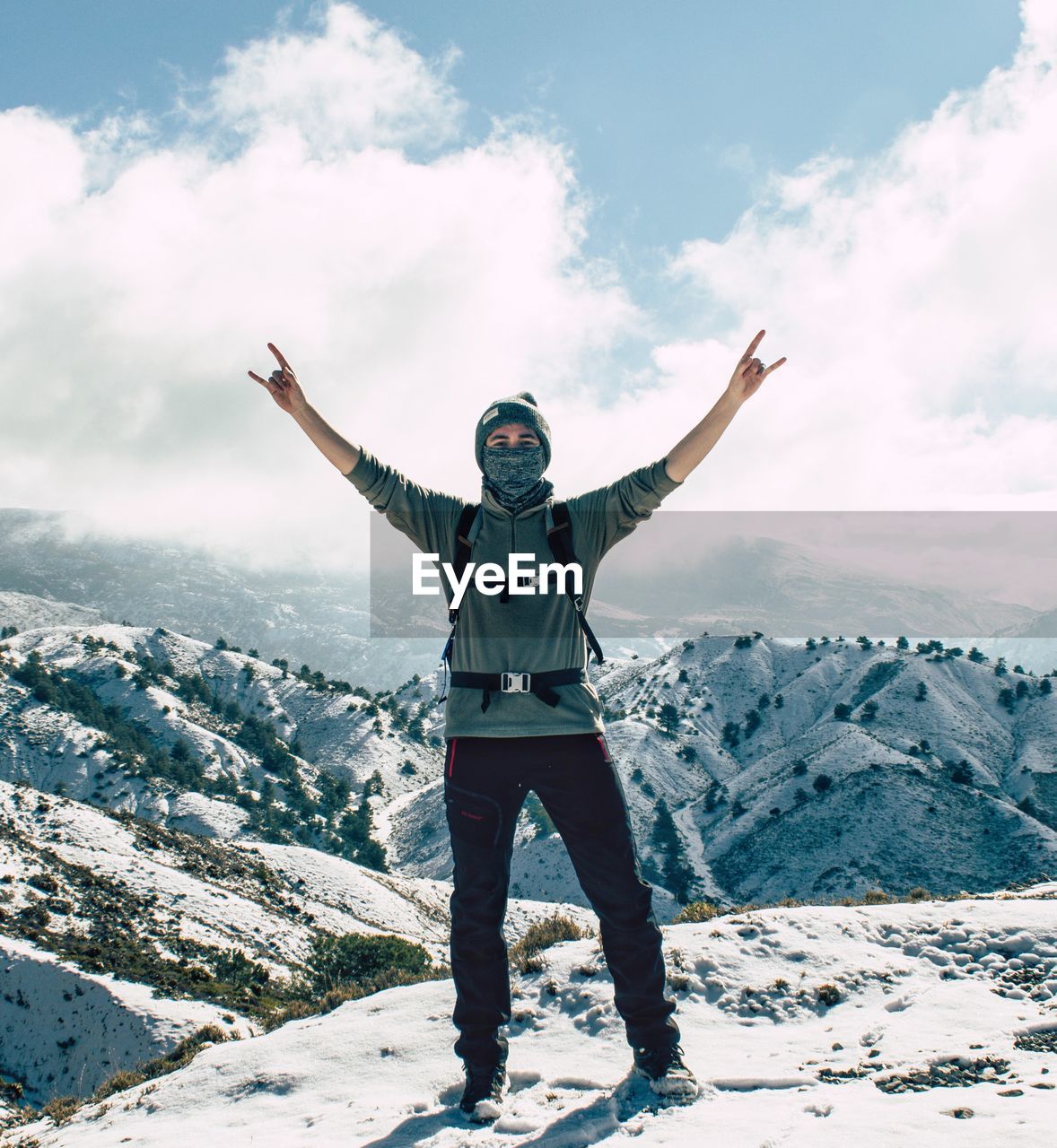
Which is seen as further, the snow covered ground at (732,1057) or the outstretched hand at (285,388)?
the outstretched hand at (285,388)

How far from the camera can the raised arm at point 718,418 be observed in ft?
18.3

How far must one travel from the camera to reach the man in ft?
17.9

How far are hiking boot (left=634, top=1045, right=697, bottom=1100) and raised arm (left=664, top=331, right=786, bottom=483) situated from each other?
13.2 feet

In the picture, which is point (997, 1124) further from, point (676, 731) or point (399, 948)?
point (676, 731)

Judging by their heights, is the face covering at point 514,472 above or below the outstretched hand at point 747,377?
below

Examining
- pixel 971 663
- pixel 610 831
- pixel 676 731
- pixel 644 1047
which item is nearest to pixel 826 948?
pixel 644 1047

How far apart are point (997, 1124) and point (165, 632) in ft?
602

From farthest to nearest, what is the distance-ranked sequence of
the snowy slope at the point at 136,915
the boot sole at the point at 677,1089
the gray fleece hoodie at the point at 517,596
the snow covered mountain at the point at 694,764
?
1. the snow covered mountain at the point at 694,764
2. the snowy slope at the point at 136,915
3. the gray fleece hoodie at the point at 517,596
4. the boot sole at the point at 677,1089

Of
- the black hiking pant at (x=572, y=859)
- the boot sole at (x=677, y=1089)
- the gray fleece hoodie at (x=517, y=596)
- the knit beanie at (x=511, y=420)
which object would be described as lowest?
the boot sole at (x=677, y=1089)

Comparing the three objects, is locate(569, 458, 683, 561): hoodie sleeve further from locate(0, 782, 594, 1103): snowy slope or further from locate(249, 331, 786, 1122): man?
locate(0, 782, 594, 1103): snowy slope

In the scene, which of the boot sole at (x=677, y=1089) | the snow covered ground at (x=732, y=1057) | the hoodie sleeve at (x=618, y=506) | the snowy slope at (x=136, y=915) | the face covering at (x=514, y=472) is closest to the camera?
the snow covered ground at (x=732, y=1057)

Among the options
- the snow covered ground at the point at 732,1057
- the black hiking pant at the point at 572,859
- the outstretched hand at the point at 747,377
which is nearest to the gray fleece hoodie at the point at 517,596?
the black hiking pant at the point at 572,859

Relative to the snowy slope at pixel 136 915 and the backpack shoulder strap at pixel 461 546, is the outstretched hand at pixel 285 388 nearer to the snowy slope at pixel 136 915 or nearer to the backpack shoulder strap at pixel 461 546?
the backpack shoulder strap at pixel 461 546

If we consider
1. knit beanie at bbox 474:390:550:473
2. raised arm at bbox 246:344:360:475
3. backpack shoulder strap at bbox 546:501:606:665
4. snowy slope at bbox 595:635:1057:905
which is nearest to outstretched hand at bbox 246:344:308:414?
raised arm at bbox 246:344:360:475
